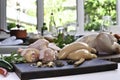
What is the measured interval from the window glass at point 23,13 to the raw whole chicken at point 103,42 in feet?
8.26

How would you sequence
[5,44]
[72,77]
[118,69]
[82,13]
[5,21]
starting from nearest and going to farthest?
1. [72,77]
2. [118,69]
3. [5,44]
4. [5,21]
5. [82,13]

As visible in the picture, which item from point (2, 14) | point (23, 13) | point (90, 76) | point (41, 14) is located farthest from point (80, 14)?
point (90, 76)

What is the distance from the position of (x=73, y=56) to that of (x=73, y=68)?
13 cm

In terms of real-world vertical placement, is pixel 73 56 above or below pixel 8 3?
below

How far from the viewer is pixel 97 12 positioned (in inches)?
154

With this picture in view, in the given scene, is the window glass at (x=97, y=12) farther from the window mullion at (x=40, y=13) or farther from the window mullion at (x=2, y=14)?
the window mullion at (x=2, y=14)

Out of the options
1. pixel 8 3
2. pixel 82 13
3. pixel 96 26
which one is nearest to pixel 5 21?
pixel 8 3

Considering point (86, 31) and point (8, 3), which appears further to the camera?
point (86, 31)

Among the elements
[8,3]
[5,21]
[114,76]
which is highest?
[8,3]

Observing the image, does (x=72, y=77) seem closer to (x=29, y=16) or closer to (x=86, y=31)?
(x=29, y=16)

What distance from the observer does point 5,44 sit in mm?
1902

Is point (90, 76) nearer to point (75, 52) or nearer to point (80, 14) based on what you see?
point (75, 52)

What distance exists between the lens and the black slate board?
60cm

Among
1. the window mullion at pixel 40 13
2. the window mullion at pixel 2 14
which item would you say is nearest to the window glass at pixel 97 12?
the window mullion at pixel 40 13
